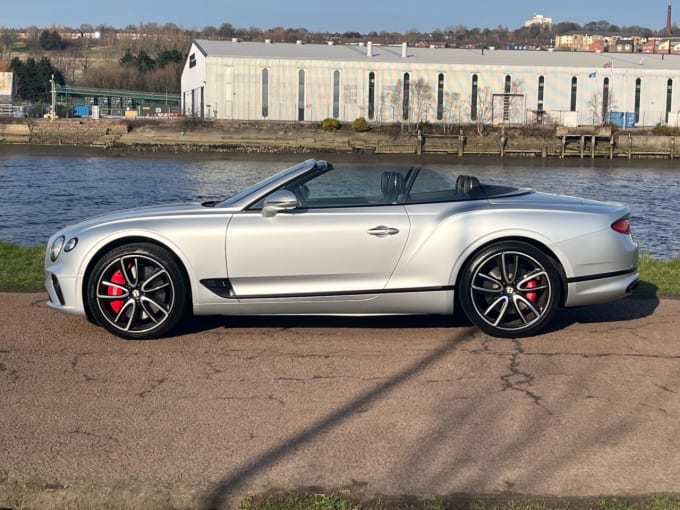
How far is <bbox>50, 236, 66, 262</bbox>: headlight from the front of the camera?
713 cm

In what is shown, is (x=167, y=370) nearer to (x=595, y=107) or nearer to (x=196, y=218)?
(x=196, y=218)

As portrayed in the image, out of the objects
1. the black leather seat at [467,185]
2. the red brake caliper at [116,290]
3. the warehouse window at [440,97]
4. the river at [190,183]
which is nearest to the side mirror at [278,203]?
the red brake caliper at [116,290]

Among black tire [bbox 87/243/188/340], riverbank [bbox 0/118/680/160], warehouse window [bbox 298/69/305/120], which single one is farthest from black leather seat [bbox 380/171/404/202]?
warehouse window [bbox 298/69/305/120]

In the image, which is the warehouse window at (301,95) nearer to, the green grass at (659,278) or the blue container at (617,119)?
the blue container at (617,119)

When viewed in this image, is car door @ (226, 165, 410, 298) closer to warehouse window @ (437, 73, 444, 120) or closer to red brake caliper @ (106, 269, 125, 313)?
red brake caliper @ (106, 269, 125, 313)

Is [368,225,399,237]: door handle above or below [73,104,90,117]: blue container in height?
below

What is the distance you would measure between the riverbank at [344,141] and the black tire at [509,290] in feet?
238

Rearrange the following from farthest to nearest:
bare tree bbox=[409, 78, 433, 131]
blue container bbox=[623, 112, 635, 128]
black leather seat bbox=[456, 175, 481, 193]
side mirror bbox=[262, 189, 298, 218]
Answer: blue container bbox=[623, 112, 635, 128] < bare tree bbox=[409, 78, 433, 131] < black leather seat bbox=[456, 175, 481, 193] < side mirror bbox=[262, 189, 298, 218]

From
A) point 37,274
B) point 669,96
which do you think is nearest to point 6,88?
point 669,96

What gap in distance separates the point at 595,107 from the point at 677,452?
9210cm

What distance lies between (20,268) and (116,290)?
4053 mm

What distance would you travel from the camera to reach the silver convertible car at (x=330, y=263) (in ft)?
22.7

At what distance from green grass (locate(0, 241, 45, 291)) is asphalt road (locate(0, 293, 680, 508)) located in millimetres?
1667

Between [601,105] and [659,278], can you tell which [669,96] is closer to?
[601,105]
